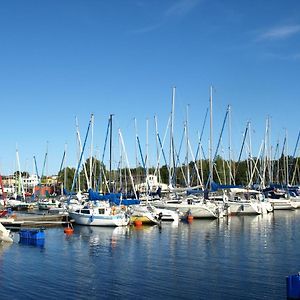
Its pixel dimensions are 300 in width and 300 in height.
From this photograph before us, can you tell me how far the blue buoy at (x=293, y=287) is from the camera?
23375 mm

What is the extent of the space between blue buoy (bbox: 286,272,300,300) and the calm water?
4.90 ft

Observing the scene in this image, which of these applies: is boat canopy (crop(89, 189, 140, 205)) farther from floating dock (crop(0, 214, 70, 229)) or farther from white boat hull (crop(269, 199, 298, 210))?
white boat hull (crop(269, 199, 298, 210))

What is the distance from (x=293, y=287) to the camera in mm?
23562

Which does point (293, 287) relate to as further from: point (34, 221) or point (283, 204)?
point (283, 204)

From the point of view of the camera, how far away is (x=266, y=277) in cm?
2997

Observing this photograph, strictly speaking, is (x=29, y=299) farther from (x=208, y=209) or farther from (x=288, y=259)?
(x=208, y=209)

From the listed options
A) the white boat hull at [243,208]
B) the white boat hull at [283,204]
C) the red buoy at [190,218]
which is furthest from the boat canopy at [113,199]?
the white boat hull at [283,204]

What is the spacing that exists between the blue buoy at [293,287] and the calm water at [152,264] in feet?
4.90

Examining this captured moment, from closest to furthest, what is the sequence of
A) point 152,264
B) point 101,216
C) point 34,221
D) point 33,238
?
point 152,264, point 33,238, point 101,216, point 34,221

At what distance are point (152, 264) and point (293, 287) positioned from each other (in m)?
13.1

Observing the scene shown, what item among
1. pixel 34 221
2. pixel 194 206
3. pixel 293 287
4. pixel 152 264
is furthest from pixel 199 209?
pixel 293 287

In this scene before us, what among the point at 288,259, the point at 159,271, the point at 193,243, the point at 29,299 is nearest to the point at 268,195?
the point at 193,243

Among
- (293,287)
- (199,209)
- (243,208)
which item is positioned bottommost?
(293,287)

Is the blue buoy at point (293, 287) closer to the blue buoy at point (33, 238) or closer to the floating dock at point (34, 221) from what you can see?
the blue buoy at point (33, 238)
